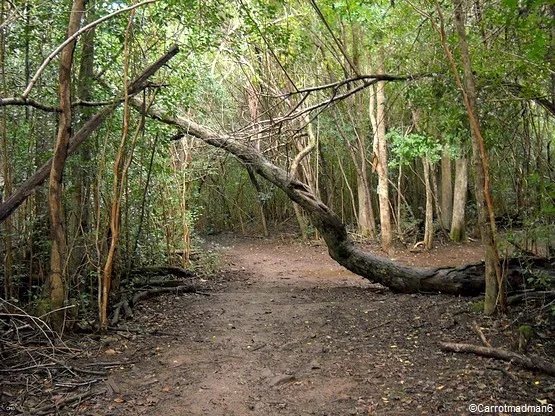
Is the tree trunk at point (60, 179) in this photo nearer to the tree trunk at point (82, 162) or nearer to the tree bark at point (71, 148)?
the tree bark at point (71, 148)

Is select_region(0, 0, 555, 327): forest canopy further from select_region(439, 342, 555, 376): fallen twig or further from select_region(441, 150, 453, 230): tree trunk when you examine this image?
select_region(441, 150, 453, 230): tree trunk

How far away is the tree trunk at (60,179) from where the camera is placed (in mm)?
4730

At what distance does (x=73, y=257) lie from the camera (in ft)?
19.0

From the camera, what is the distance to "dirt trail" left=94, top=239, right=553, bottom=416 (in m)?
3.69

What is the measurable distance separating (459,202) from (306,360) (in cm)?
1078

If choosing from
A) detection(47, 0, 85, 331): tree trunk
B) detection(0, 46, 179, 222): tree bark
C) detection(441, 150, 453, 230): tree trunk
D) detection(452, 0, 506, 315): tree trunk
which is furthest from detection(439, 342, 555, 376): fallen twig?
detection(441, 150, 453, 230): tree trunk

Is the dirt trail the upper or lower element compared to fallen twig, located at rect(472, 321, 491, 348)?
lower

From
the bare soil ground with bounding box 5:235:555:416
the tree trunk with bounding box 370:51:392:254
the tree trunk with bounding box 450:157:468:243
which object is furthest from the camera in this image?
the tree trunk with bounding box 450:157:468:243

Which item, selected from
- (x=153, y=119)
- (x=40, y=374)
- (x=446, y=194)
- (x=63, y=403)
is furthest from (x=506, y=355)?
(x=446, y=194)

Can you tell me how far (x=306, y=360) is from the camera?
15.3 feet

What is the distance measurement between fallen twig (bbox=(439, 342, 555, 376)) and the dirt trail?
9 cm

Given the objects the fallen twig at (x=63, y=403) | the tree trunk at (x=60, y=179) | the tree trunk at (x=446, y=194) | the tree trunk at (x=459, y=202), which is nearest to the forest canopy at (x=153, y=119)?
the tree trunk at (x=60, y=179)

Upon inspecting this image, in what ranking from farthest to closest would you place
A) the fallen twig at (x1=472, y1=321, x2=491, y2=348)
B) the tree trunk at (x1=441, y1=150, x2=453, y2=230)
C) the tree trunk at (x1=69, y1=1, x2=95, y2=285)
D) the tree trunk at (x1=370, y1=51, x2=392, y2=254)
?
the tree trunk at (x1=441, y1=150, x2=453, y2=230)
the tree trunk at (x1=370, y1=51, x2=392, y2=254)
the tree trunk at (x1=69, y1=1, x2=95, y2=285)
the fallen twig at (x1=472, y1=321, x2=491, y2=348)

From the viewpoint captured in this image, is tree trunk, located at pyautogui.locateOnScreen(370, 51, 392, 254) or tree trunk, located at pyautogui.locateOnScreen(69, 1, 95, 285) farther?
tree trunk, located at pyautogui.locateOnScreen(370, 51, 392, 254)
